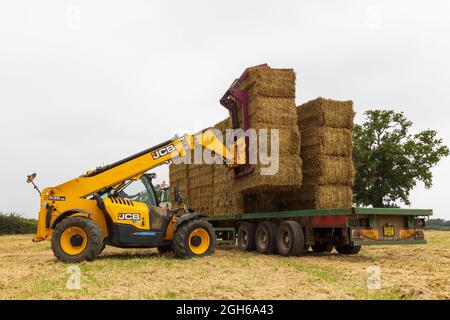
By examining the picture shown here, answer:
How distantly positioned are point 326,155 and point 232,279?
6099mm

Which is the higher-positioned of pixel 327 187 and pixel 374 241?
pixel 327 187

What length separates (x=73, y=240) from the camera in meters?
10.1

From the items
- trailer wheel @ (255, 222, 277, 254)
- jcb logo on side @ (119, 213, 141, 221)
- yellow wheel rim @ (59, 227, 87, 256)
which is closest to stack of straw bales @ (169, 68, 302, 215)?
trailer wheel @ (255, 222, 277, 254)

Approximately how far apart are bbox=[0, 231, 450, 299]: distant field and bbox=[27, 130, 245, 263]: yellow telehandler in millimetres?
427

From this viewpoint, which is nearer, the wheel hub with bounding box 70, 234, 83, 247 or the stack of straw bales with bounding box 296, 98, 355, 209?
the wheel hub with bounding box 70, 234, 83, 247

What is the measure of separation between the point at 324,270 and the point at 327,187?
410 centimetres

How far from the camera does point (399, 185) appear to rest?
36.9 m

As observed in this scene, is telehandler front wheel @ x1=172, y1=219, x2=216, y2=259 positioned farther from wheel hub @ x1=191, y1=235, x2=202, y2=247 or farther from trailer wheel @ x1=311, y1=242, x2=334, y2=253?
trailer wheel @ x1=311, y1=242, x2=334, y2=253

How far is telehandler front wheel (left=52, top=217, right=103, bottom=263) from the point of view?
9.91 m

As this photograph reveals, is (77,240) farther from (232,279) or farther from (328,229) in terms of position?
(328,229)

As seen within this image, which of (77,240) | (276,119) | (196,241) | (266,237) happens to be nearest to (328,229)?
(266,237)

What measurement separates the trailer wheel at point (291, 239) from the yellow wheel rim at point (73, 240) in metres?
4.75
